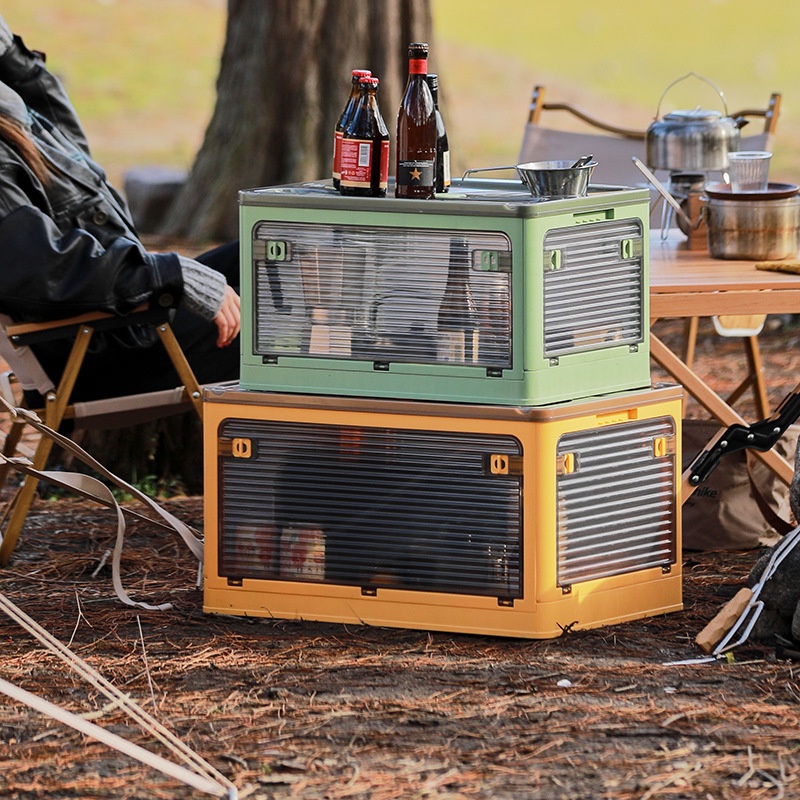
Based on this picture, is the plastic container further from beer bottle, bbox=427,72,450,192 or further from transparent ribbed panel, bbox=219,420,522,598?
transparent ribbed panel, bbox=219,420,522,598

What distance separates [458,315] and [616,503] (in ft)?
1.90

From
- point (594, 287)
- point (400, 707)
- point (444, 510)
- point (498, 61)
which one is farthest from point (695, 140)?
point (498, 61)

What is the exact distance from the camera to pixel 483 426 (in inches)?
129

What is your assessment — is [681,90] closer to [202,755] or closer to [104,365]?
[104,365]

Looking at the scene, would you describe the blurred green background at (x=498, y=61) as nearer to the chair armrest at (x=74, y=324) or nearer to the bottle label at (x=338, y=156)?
the chair armrest at (x=74, y=324)

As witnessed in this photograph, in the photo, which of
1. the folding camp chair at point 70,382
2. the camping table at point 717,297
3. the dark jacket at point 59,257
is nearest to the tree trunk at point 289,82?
the dark jacket at point 59,257

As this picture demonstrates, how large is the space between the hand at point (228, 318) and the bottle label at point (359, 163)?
0.86m

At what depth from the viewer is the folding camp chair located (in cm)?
397

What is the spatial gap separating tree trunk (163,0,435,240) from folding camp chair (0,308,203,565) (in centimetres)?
421

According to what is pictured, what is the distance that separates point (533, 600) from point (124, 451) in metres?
2.11

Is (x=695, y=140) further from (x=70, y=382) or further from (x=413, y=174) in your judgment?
(x=70, y=382)

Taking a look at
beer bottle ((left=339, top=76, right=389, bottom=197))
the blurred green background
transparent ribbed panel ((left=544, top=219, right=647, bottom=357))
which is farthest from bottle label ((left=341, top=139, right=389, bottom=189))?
the blurred green background

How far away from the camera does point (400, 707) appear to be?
9.73ft

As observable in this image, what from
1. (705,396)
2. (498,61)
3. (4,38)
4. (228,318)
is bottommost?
(705,396)
